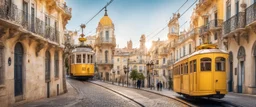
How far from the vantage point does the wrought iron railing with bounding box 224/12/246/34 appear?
80.0ft

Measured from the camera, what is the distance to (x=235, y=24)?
25.7m

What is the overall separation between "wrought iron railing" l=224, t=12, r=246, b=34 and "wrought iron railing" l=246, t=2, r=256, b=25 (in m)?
0.96

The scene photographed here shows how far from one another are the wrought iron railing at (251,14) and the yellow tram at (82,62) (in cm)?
2684

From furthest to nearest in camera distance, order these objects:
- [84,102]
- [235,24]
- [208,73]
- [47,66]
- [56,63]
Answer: [56,63] → [235,24] → [47,66] → [84,102] → [208,73]

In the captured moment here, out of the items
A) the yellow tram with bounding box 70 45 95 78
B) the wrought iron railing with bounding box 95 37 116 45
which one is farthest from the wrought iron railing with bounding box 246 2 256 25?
the wrought iron railing with bounding box 95 37 116 45

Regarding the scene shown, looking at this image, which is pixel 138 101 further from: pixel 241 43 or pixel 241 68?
pixel 241 43

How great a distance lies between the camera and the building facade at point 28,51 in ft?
50.6

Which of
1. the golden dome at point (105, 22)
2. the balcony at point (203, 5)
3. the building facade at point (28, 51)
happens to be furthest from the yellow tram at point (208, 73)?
the golden dome at point (105, 22)

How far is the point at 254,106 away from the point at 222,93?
76.6 inches

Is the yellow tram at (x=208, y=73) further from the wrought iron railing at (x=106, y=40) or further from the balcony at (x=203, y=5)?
the wrought iron railing at (x=106, y=40)

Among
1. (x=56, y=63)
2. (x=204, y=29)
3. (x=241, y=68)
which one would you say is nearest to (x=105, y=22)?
(x=204, y=29)

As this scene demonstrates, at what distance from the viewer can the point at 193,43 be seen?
44500 mm

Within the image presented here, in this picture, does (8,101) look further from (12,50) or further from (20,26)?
(20,26)

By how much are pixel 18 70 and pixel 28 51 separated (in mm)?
1714
